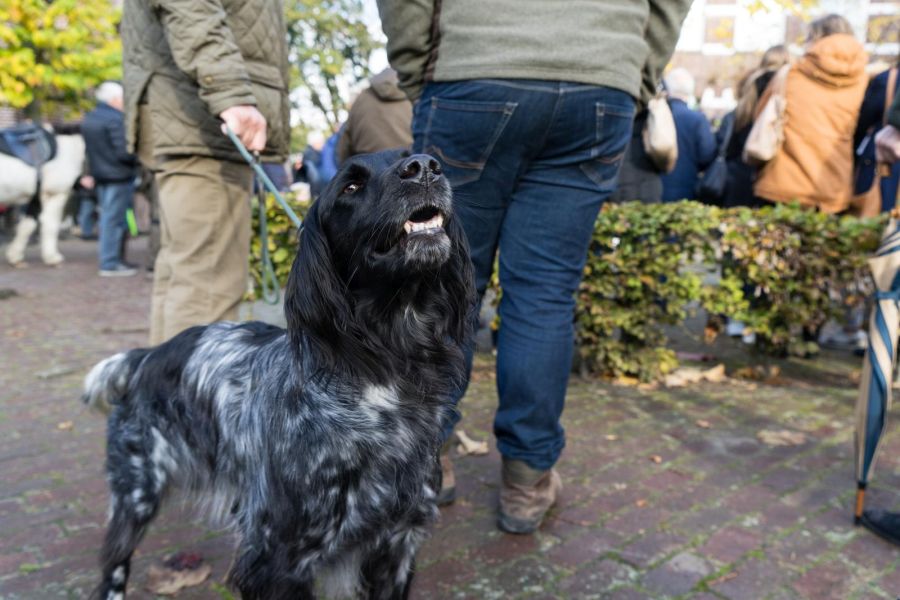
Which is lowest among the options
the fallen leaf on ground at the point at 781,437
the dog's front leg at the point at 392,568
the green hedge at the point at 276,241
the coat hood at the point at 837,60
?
the fallen leaf on ground at the point at 781,437

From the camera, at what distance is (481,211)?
3.09m

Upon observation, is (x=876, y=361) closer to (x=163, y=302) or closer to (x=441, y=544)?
(x=441, y=544)

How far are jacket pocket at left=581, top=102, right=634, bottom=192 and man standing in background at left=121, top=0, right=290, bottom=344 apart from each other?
1.48 m

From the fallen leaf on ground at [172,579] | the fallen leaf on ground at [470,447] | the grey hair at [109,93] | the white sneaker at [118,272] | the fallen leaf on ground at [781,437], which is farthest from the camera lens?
the white sneaker at [118,272]

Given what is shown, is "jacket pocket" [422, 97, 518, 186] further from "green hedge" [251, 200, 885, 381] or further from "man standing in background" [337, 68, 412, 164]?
"man standing in background" [337, 68, 412, 164]

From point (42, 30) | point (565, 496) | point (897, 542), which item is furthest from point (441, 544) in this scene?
point (42, 30)

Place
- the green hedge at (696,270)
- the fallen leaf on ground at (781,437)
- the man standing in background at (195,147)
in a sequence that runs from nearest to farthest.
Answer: the man standing in background at (195,147) < the fallen leaf on ground at (781,437) < the green hedge at (696,270)

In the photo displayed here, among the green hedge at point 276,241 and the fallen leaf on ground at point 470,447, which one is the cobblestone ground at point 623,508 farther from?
the green hedge at point 276,241

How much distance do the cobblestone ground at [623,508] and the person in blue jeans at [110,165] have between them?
6.01 metres

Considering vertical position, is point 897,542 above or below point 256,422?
below

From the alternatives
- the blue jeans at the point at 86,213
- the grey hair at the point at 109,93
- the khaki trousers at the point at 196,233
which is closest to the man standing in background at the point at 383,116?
the khaki trousers at the point at 196,233

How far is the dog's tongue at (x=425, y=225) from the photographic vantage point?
6.88 feet

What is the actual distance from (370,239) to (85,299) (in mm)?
8109

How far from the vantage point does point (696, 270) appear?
5.68 metres
